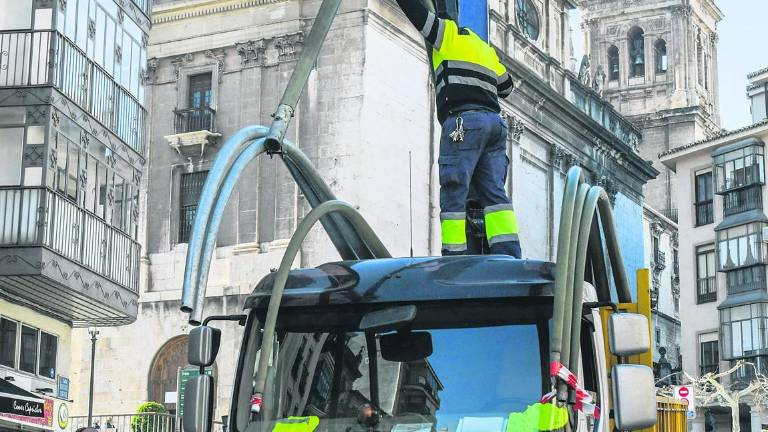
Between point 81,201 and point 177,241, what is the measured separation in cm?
1363

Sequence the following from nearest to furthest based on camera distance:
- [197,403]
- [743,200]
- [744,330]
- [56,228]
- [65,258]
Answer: [197,403] → [56,228] → [65,258] → [744,330] → [743,200]

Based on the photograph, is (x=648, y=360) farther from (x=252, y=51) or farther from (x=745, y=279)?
(x=745, y=279)

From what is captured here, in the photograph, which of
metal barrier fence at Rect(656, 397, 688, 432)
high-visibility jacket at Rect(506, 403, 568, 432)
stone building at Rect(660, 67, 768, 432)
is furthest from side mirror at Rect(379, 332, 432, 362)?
stone building at Rect(660, 67, 768, 432)

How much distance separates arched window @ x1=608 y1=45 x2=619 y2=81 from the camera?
82.4m

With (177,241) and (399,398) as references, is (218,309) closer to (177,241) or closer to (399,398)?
(177,241)

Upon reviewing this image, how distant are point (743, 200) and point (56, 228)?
31.8 metres

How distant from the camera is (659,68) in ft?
268

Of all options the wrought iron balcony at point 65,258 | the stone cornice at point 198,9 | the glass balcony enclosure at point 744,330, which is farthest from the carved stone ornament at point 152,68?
the glass balcony enclosure at point 744,330

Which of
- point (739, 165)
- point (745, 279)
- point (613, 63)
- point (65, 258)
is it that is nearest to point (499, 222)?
point (65, 258)

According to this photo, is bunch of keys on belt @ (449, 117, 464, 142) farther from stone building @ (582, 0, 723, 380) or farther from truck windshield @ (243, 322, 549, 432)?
stone building @ (582, 0, 723, 380)

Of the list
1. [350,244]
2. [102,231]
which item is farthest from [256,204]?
[350,244]

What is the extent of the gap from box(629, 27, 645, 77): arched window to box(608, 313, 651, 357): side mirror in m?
75.8

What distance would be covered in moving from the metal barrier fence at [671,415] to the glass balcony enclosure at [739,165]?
40417 millimetres

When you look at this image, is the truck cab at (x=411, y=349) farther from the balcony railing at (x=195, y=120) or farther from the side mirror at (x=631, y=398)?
the balcony railing at (x=195, y=120)
